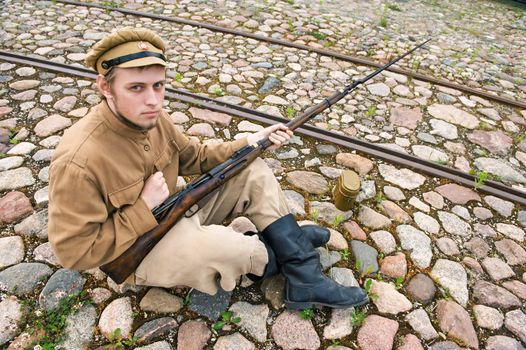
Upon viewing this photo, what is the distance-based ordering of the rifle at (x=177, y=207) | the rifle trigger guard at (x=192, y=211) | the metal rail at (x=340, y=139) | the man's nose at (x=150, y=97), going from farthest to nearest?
the metal rail at (x=340, y=139)
the rifle trigger guard at (x=192, y=211)
the rifle at (x=177, y=207)
the man's nose at (x=150, y=97)

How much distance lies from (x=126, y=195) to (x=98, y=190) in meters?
0.18

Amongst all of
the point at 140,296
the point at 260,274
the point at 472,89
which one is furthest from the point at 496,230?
the point at 140,296

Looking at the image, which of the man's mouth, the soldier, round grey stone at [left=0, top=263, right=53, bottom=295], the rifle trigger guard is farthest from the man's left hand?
round grey stone at [left=0, top=263, right=53, bottom=295]

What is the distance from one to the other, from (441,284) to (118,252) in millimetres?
2341

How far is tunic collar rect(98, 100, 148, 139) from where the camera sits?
211 cm

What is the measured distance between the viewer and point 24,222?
312 cm

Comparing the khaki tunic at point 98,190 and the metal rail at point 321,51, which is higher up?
the khaki tunic at point 98,190

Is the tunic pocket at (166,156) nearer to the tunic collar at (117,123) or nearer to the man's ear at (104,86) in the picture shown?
the tunic collar at (117,123)

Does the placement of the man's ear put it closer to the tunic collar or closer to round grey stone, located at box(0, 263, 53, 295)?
the tunic collar

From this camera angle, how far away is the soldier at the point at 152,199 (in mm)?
2002

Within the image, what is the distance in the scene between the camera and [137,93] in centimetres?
208

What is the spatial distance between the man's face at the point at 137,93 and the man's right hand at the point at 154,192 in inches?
14.2

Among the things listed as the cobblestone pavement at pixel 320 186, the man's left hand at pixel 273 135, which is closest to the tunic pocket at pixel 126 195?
the cobblestone pavement at pixel 320 186

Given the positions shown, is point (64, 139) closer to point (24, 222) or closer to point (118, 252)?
point (118, 252)
